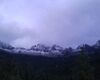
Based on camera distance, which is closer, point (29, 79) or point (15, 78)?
point (15, 78)

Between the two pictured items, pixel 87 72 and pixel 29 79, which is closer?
pixel 87 72

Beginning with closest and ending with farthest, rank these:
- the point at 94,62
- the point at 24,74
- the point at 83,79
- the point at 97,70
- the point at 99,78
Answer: the point at 83,79 < the point at 24,74 < the point at 99,78 < the point at 97,70 < the point at 94,62

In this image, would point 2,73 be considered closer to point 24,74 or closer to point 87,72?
point 24,74

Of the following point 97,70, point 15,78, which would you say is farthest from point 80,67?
point 97,70

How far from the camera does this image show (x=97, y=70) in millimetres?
142250

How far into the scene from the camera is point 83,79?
51.6 meters

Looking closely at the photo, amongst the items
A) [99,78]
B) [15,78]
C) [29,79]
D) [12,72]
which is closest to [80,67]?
[15,78]

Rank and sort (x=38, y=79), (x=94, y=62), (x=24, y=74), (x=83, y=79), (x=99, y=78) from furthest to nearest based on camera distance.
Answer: (x=94, y=62)
(x=38, y=79)
(x=99, y=78)
(x=24, y=74)
(x=83, y=79)

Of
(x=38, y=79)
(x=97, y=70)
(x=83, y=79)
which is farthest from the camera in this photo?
(x=97, y=70)

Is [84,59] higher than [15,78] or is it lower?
higher

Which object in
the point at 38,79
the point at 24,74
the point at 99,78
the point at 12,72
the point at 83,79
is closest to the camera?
the point at 83,79

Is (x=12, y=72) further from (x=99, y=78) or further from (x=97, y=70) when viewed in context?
(x=97, y=70)

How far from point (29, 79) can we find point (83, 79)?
5624 centimetres

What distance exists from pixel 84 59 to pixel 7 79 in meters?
28.9
